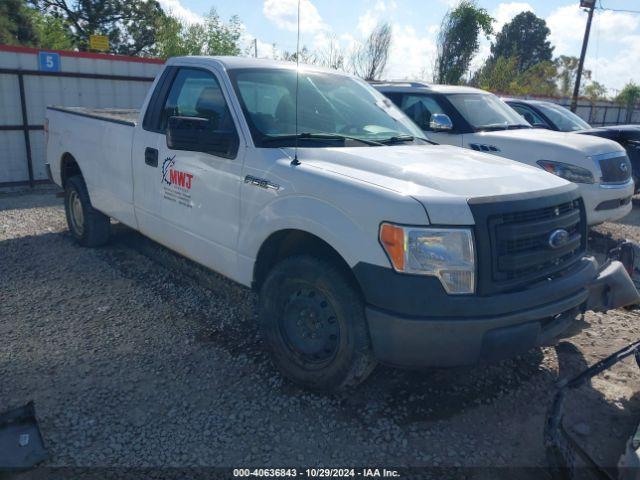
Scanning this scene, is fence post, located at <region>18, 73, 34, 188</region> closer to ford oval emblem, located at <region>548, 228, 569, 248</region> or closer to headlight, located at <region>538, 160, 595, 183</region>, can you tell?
headlight, located at <region>538, 160, 595, 183</region>

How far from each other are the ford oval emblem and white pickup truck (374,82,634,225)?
9.90ft

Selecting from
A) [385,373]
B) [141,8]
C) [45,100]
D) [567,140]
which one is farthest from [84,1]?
[385,373]

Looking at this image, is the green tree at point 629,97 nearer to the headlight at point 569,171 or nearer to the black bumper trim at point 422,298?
the headlight at point 569,171

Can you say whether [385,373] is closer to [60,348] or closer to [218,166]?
[218,166]

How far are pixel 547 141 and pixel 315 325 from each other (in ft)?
16.5

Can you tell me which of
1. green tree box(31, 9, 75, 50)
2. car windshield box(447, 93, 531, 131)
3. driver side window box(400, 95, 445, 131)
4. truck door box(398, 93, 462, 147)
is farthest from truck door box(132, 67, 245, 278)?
green tree box(31, 9, 75, 50)

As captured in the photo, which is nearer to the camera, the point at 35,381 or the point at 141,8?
the point at 35,381

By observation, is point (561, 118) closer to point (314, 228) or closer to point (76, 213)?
point (76, 213)

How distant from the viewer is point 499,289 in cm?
293

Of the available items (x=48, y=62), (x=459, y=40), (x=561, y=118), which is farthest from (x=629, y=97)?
(x=48, y=62)

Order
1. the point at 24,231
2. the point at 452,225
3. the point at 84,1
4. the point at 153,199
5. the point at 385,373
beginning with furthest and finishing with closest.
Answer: the point at 84,1 < the point at 24,231 < the point at 153,199 < the point at 385,373 < the point at 452,225

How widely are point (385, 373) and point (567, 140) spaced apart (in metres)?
4.96

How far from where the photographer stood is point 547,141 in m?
7.05

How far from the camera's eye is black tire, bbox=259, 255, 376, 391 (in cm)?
310
